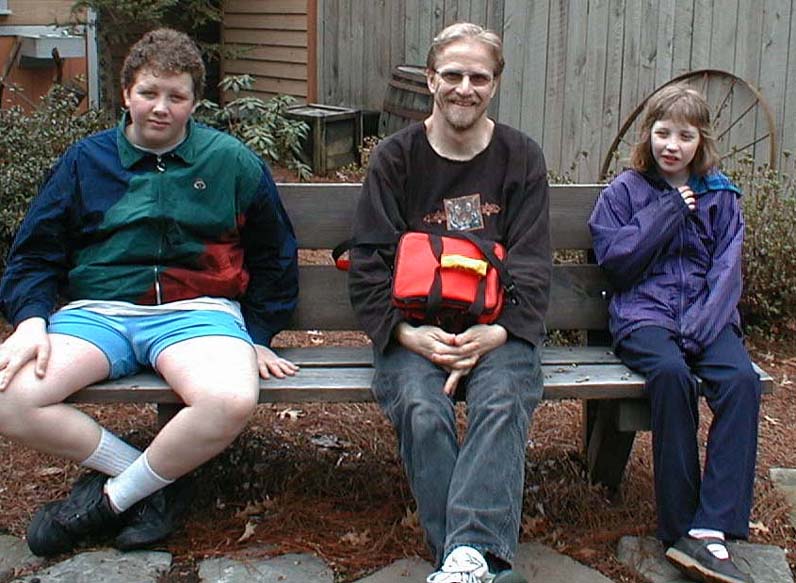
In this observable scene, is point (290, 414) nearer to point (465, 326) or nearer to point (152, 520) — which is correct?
point (152, 520)

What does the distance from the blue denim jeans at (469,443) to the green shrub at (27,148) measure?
3012mm

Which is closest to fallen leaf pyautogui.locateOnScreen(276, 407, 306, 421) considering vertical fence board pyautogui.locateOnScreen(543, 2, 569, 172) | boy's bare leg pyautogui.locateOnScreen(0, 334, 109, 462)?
boy's bare leg pyautogui.locateOnScreen(0, 334, 109, 462)

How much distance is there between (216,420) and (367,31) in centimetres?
763

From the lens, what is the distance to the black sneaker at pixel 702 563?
3.26m

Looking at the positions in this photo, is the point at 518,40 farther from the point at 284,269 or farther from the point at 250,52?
the point at 284,269

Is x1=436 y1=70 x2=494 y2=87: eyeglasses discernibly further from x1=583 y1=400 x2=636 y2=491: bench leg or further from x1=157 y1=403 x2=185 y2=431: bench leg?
x1=157 y1=403 x2=185 y2=431: bench leg

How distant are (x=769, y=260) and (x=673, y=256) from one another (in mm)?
1782

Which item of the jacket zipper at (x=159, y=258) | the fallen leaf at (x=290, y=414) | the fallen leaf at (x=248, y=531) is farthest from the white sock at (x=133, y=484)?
the fallen leaf at (x=290, y=414)

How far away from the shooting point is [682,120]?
3.72m

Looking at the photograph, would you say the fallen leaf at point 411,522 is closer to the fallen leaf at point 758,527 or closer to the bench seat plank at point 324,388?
the bench seat plank at point 324,388

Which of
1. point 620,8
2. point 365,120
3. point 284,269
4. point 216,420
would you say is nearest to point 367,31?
point 365,120

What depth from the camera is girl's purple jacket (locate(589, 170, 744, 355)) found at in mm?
3639

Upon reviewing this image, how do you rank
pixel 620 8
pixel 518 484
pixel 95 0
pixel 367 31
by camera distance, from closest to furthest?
pixel 518 484 → pixel 620 8 → pixel 95 0 → pixel 367 31

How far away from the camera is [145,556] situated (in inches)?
136
